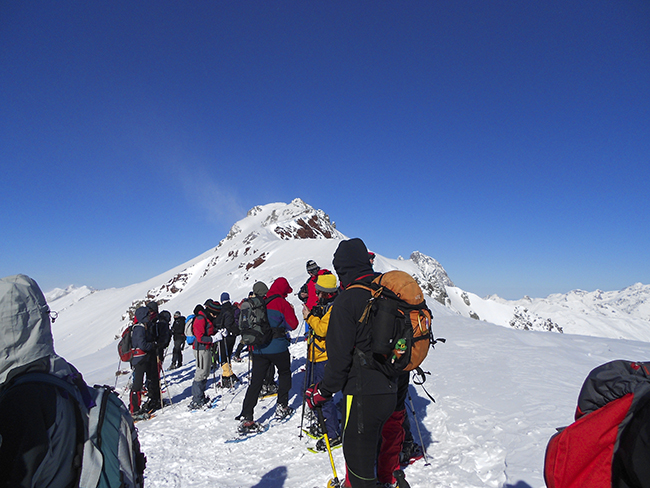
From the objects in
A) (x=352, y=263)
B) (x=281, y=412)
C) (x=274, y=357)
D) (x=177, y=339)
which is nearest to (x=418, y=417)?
(x=281, y=412)

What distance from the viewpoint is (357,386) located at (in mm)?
2889

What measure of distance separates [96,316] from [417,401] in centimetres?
5133

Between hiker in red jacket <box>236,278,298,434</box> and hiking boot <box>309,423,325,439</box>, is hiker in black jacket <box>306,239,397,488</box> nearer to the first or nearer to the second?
hiking boot <box>309,423,325,439</box>

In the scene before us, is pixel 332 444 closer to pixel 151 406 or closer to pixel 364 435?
pixel 364 435

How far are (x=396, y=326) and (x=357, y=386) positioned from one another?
670 mm

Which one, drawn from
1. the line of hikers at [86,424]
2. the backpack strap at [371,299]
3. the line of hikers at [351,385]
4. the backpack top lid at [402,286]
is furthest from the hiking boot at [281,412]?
the line of hikers at [86,424]

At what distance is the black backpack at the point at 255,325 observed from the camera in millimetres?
5309

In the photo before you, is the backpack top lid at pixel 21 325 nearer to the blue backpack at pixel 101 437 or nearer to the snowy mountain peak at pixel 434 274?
the blue backpack at pixel 101 437

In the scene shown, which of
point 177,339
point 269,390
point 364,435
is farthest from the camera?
point 177,339

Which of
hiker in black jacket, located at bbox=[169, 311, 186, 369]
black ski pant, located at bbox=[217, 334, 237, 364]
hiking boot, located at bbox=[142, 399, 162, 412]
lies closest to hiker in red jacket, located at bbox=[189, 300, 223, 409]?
hiking boot, located at bbox=[142, 399, 162, 412]

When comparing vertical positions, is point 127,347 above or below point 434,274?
above

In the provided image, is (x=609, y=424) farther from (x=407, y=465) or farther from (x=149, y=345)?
(x=149, y=345)

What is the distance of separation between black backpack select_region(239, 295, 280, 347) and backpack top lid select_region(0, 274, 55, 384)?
12.6 ft

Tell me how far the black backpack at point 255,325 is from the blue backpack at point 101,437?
3497mm
